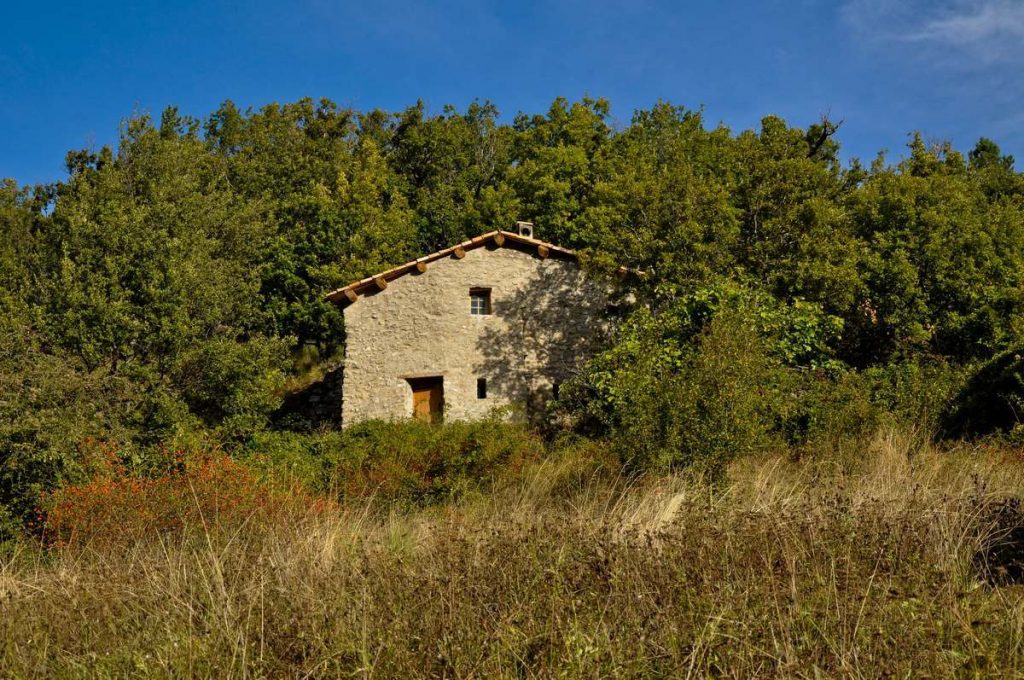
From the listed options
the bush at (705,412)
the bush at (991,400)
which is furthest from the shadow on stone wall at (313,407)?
the bush at (991,400)

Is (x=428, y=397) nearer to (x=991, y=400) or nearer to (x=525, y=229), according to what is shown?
(x=525, y=229)

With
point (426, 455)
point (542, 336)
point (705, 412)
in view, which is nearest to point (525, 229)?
point (542, 336)

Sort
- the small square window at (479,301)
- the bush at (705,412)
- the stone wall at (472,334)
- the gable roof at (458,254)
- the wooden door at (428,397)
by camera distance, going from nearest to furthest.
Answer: the bush at (705,412) → the wooden door at (428,397) → the stone wall at (472,334) → the gable roof at (458,254) → the small square window at (479,301)

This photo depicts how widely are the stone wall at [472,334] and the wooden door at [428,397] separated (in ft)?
0.55

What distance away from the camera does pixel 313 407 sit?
75.5 ft

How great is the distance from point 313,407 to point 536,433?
8188mm

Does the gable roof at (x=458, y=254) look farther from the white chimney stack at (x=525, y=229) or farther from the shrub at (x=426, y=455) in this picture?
the shrub at (x=426, y=455)

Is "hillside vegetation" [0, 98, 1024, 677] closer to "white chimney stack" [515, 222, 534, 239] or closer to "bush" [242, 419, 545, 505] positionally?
"bush" [242, 419, 545, 505]

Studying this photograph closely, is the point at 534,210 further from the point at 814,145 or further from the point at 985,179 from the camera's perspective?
the point at 985,179

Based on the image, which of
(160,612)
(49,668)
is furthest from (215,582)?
(49,668)

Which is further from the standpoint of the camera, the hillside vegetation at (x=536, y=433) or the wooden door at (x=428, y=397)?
the wooden door at (x=428, y=397)

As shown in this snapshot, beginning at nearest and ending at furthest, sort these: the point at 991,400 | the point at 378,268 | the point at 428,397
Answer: the point at 991,400, the point at 428,397, the point at 378,268

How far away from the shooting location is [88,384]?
14.3 m

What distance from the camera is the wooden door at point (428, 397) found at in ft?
61.1
